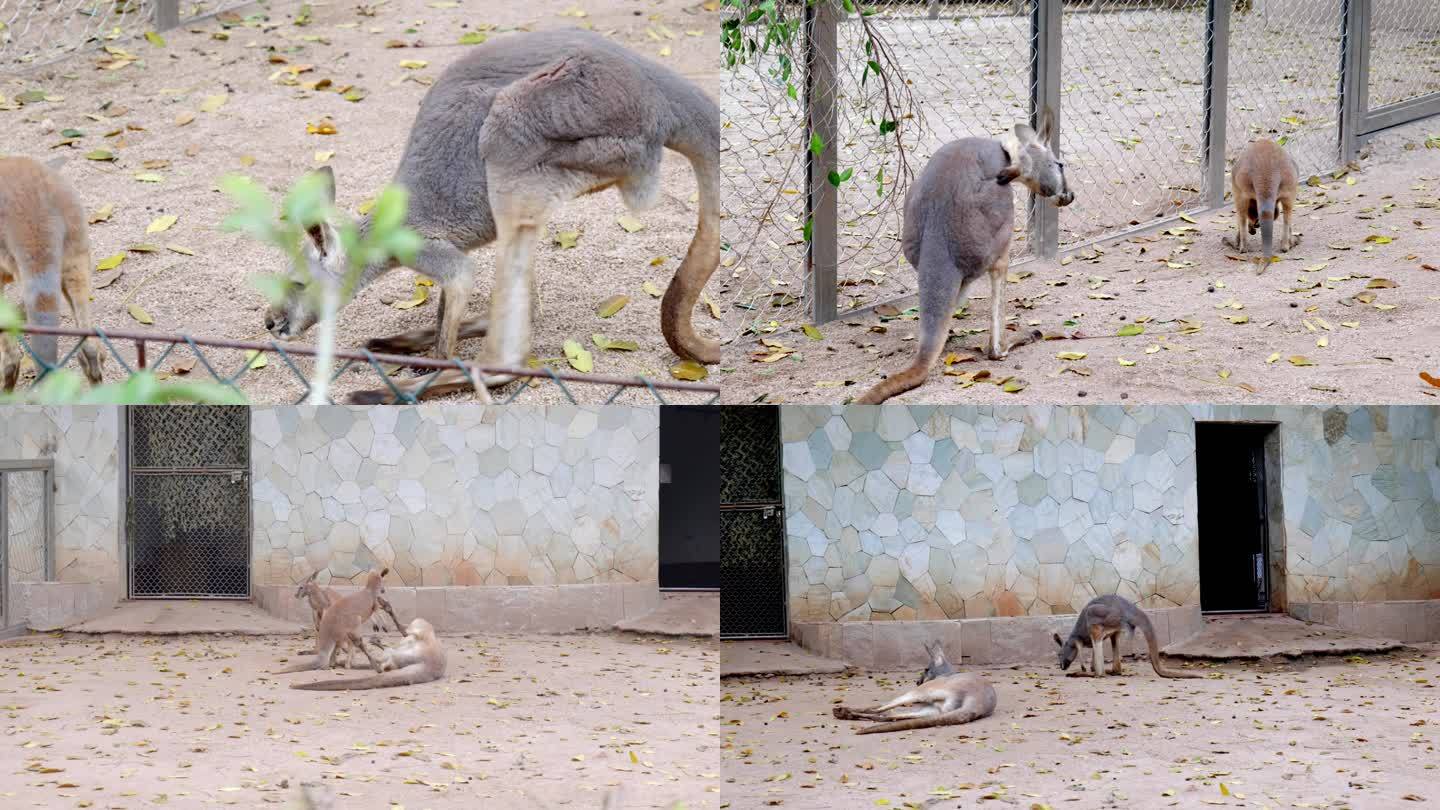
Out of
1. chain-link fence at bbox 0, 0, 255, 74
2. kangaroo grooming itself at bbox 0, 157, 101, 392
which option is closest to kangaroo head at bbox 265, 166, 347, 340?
kangaroo grooming itself at bbox 0, 157, 101, 392

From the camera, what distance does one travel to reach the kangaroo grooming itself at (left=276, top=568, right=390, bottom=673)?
9.45 feet

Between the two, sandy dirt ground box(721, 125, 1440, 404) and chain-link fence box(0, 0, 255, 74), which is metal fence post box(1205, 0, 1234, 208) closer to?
sandy dirt ground box(721, 125, 1440, 404)

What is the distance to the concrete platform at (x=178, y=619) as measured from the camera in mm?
3004

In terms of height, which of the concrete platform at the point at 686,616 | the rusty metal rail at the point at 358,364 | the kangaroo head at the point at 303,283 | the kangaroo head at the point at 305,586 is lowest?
the concrete platform at the point at 686,616

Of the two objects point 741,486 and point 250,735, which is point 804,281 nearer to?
point 741,486

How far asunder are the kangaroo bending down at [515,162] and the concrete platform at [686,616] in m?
0.67

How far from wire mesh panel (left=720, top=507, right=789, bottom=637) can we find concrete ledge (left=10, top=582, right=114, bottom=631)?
57.4 inches

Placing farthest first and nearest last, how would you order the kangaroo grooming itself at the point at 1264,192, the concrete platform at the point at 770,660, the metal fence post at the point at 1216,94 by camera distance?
the metal fence post at the point at 1216,94, the kangaroo grooming itself at the point at 1264,192, the concrete platform at the point at 770,660

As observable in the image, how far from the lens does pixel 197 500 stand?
296 centimetres

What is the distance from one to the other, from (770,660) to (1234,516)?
137cm

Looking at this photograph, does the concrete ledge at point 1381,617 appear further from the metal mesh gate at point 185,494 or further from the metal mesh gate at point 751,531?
the metal mesh gate at point 185,494

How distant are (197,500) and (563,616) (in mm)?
884

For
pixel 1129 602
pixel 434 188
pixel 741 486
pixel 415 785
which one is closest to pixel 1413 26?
pixel 1129 602

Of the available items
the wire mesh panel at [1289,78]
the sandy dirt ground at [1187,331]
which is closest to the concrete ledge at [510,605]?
the sandy dirt ground at [1187,331]
